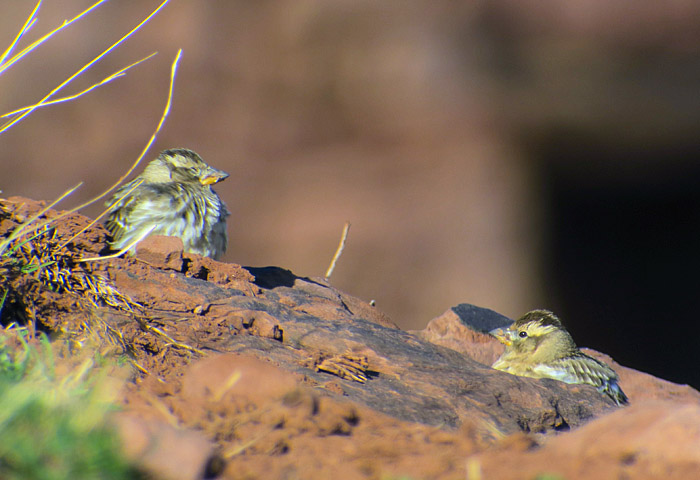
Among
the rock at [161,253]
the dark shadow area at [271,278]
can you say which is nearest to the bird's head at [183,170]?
the dark shadow area at [271,278]

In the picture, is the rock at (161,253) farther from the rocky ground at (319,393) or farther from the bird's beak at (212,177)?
the bird's beak at (212,177)

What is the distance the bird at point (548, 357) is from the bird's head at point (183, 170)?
2504 millimetres

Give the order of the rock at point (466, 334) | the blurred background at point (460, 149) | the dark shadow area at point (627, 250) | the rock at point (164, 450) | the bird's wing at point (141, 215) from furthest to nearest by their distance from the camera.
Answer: the dark shadow area at point (627, 250), the blurred background at point (460, 149), the rock at point (466, 334), the bird's wing at point (141, 215), the rock at point (164, 450)

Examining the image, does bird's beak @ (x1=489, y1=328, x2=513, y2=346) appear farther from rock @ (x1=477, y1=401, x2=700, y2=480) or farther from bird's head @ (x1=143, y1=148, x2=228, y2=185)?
rock @ (x1=477, y1=401, x2=700, y2=480)

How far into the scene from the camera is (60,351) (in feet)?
9.27

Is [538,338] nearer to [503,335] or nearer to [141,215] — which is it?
[503,335]

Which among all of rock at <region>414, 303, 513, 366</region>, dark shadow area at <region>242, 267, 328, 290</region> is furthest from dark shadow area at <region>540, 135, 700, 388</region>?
dark shadow area at <region>242, 267, 328, 290</region>

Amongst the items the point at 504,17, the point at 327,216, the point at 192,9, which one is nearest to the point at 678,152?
the point at 504,17

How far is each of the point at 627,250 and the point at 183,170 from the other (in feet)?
20.4

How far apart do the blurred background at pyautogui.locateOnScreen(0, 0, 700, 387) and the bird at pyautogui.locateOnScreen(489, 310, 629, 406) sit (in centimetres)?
386

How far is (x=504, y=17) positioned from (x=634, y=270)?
3.66m

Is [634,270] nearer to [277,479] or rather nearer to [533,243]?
[533,243]

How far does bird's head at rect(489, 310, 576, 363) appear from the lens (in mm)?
5102

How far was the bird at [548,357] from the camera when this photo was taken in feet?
15.7
